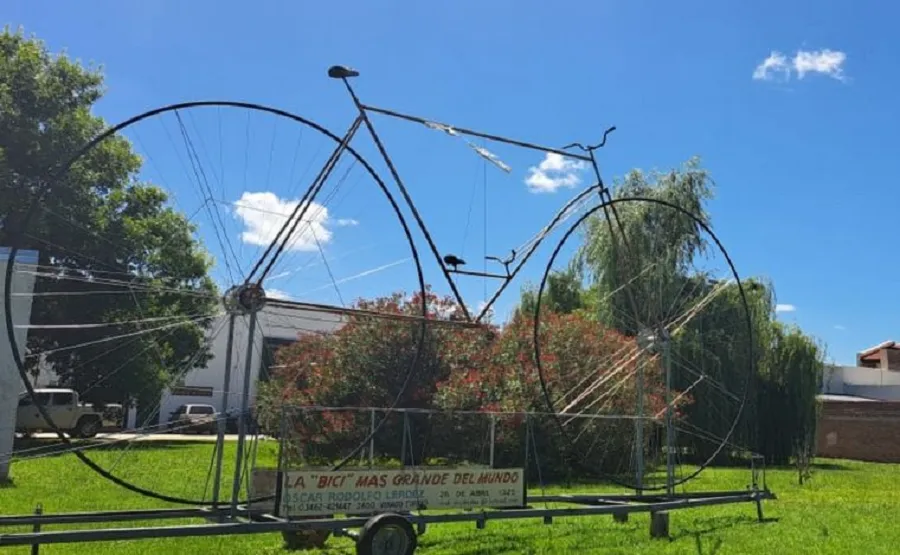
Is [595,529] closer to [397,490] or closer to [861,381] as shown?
[397,490]

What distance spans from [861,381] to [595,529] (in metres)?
40.3

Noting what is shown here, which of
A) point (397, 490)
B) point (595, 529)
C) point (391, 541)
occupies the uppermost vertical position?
point (397, 490)

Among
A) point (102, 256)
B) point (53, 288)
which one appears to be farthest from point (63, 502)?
point (102, 256)

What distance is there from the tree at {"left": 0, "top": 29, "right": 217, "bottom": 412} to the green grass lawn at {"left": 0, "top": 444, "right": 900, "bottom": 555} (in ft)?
19.6

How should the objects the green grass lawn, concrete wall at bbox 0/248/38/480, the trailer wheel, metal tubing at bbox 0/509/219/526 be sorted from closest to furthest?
1. metal tubing at bbox 0/509/219/526
2. the trailer wheel
3. the green grass lawn
4. concrete wall at bbox 0/248/38/480

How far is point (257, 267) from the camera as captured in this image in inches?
292

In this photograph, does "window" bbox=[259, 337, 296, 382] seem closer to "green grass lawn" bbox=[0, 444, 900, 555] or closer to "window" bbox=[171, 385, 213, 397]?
"window" bbox=[171, 385, 213, 397]

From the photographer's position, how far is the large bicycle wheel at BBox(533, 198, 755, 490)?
1348 centimetres

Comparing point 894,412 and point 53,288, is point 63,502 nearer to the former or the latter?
point 53,288

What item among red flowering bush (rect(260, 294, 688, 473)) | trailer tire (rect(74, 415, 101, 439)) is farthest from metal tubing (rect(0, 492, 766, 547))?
trailer tire (rect(74, 415, 101, 439))

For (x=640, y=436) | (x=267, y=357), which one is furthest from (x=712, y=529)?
(x=267, y=357)

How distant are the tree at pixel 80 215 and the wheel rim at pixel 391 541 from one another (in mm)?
A: 13870

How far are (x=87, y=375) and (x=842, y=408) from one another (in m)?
29.2

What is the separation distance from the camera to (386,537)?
22.3ft
